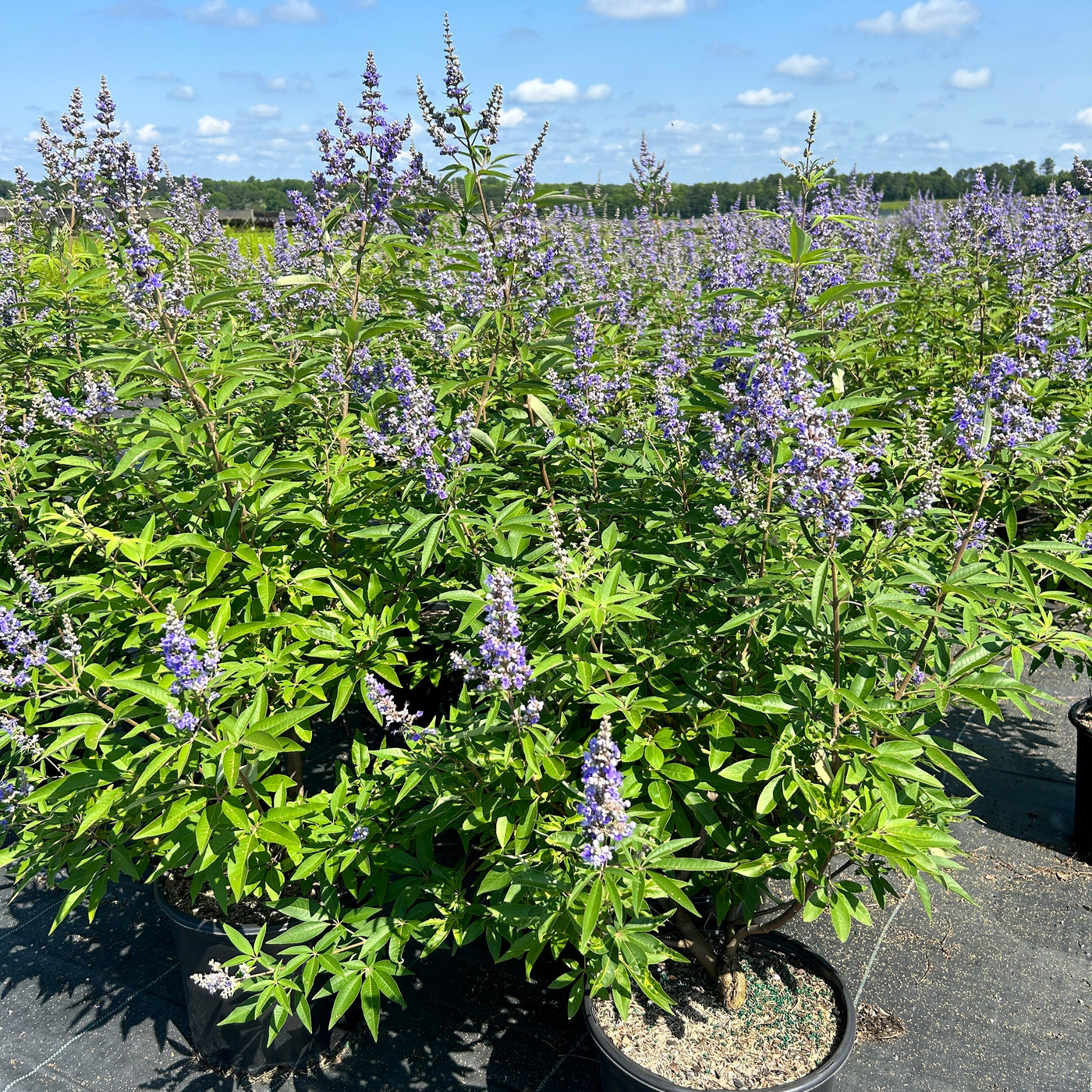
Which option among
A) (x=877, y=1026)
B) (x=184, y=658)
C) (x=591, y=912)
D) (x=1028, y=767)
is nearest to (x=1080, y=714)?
(x=1028, y=767)

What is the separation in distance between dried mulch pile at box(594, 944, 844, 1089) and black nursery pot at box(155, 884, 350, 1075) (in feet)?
3.78

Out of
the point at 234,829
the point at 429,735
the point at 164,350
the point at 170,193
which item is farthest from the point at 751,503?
the point at 170,193

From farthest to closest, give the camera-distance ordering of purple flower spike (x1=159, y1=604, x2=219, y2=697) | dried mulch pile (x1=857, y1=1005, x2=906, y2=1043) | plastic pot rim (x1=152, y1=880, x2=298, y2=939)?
dried mulch pile (x1=857, y1=1005, x2=906, y2=1043) → plastic pot rim (x1=152, y1=880, x2=298, y2=939) → purple flower spike (x1=159, y1=604, x2=219, y2=697)

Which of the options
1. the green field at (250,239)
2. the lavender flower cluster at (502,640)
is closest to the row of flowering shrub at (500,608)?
the lavender flower cluster at (502,640)

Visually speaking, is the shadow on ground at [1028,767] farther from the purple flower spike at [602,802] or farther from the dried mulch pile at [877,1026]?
the purple flower spike at [602,802]

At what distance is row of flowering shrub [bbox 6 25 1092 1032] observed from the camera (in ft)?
7.81

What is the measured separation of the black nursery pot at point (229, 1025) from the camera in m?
3.15

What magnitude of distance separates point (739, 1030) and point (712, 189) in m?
17.7

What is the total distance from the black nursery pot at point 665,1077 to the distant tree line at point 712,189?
3.30m

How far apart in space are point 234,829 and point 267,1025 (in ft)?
3.37

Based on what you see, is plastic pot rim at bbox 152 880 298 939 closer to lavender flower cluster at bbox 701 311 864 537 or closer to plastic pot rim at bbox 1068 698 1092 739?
lavender flower cluster at bbox 701 311 864 537

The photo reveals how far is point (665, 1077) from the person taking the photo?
9.00ft

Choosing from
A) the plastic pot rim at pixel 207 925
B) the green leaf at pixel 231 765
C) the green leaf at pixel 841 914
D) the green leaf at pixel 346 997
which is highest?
the green leaf at pixel 231 765

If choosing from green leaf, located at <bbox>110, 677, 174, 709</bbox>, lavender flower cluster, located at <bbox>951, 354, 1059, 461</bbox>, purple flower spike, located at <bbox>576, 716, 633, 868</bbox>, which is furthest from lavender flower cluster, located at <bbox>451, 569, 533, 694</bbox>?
lavender flower cluster, located at <bbox>951, 354, 1059, 461</bbox>
